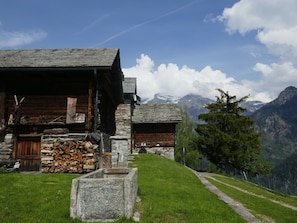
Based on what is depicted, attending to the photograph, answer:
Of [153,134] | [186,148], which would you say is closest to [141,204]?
[153,134]

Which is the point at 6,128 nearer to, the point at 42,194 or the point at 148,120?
the point at 42,194

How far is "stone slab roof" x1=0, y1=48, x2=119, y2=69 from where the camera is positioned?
52.1 feet

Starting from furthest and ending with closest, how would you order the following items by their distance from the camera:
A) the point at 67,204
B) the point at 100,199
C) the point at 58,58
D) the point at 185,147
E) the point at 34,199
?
the point at 185,147 < the point at 58,58 < the point at 34,199 < the point at 67,204 < the point at 100,199

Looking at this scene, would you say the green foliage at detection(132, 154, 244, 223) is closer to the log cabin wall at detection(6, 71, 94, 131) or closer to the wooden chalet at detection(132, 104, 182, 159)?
the log cabin wall at detection(6, 71, 94, 131)

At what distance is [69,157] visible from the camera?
49.8 ft

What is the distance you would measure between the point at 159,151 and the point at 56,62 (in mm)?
19542

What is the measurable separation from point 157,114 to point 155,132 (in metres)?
2.21

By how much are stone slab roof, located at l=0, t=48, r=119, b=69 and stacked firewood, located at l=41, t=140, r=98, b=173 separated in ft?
13.3

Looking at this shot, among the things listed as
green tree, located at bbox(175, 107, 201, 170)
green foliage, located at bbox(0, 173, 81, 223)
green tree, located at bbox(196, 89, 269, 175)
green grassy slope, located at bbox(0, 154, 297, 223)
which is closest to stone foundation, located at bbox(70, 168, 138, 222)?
green grassy slope, located at bbox(0, 154, 297, 223)

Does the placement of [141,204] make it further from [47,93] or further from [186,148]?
[186,148]

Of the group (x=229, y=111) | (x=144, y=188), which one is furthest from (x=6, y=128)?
(x=229, y=111)

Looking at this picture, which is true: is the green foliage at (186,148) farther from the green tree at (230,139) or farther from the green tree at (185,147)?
the green tree at (230,139)

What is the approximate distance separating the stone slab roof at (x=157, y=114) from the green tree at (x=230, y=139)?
14.3ft

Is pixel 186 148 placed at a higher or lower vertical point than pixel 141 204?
higher
